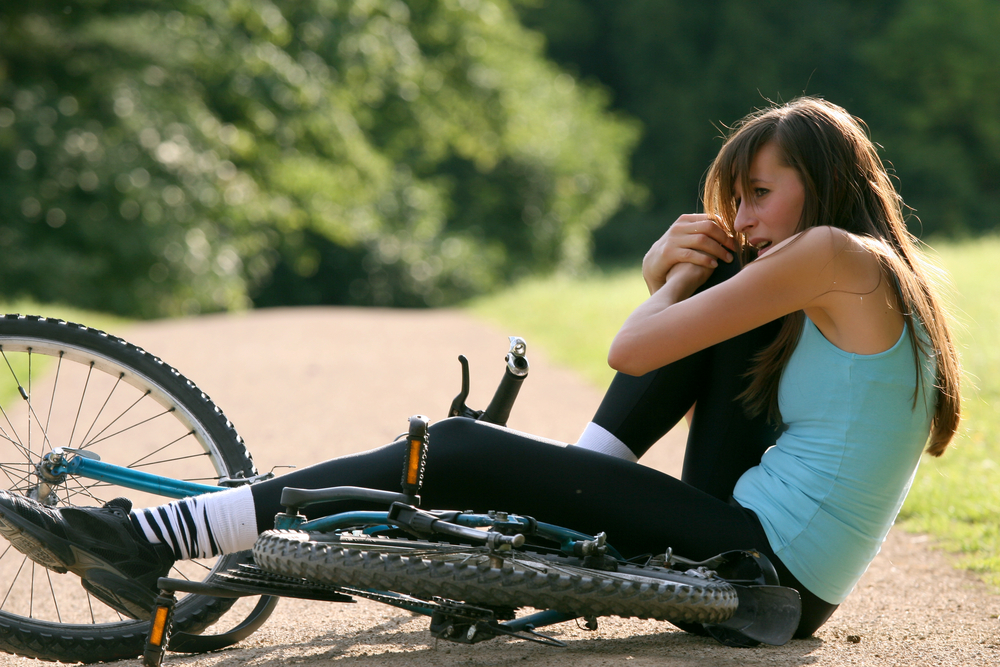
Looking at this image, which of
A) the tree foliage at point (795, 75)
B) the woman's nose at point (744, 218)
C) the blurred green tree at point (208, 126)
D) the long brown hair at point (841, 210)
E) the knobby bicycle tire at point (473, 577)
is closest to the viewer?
the knobby bicycle tire at point (473, 577)

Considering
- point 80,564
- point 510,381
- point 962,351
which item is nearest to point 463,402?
point 510,381

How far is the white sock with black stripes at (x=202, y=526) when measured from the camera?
1.96 m

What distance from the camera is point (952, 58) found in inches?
1436

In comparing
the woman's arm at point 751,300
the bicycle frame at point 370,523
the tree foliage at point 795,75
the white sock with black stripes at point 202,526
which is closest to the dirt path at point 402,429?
the bicycle frame at point 370,523

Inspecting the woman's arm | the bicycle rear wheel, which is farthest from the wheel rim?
the woman's arm

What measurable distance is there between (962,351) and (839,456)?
17.5 feet

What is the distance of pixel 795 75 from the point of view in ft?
129

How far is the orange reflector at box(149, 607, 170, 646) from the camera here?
188cm

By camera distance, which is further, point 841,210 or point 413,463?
point 841,210

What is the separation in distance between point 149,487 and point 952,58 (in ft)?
132

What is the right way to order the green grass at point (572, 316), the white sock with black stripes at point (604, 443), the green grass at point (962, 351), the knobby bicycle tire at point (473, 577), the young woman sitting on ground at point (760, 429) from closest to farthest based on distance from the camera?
the knobby bicycle tire at point (473, 577) → the young woman sitting on ground at point (760, 429) → the white sock with black stripes at point (604, 443) → the green grass at point (962, 351) → the green grass at point (572, 316)

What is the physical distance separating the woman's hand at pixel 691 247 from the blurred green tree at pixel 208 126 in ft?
43.6

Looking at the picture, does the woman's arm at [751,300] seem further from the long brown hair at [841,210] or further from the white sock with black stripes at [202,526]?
the white sock with black stripes at [202,526]

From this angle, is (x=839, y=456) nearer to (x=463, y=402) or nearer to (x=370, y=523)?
(x=463, y=402)
